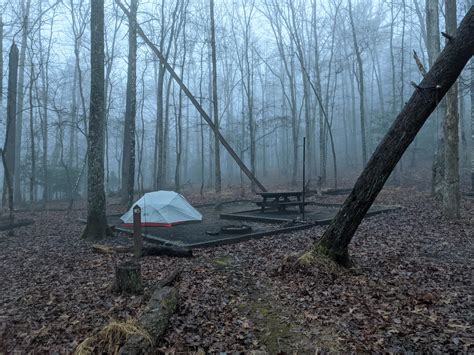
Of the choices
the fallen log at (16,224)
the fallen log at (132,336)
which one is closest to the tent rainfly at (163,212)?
the fallen log at (16,224)

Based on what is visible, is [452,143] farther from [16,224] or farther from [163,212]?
[16,224]

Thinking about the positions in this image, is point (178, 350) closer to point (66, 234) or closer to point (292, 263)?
point (292, 263)

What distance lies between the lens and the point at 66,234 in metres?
10.6

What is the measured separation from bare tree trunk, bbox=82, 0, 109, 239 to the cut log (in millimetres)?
5051

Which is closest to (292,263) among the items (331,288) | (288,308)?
(331,288)

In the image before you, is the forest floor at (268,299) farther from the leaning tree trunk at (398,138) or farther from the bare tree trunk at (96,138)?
the bare tree trunk at (96,138)

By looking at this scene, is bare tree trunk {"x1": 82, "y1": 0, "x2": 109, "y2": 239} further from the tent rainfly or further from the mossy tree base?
the mossy tree base

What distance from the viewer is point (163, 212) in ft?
37.7

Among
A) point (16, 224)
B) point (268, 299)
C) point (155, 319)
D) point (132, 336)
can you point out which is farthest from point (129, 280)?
point (16, 224)

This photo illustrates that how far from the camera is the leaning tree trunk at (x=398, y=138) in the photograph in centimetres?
522

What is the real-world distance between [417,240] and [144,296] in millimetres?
6119

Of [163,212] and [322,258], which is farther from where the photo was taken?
[163,212]

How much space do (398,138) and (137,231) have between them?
5.02 m

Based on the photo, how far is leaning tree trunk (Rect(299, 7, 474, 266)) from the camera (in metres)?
5.22
